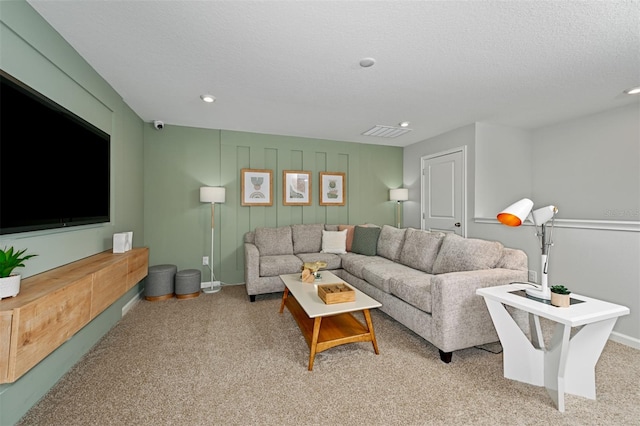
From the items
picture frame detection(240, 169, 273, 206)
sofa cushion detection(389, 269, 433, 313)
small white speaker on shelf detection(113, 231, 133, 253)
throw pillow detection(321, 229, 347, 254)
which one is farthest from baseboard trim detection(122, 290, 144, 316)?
sofa cushion detection(389, 269, 433, 313)

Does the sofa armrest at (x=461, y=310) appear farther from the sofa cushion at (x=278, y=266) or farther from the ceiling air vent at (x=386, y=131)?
the ceiling air vent at (x=386, y=131)

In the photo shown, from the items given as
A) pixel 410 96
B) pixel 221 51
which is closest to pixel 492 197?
pixel 410 96

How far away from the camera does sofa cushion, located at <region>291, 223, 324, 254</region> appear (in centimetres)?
421

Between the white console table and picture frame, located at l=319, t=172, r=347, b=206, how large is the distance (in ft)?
10.3

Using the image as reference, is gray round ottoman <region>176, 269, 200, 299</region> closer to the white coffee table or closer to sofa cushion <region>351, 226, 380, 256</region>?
the white coffee table

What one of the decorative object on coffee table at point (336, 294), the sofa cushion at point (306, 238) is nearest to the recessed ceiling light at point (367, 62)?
the decorative object on coffee table at point (336, 294)

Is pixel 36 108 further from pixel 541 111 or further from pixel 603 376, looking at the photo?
pixel 541 111

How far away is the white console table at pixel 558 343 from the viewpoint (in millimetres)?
1508

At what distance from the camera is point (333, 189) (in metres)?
4.79

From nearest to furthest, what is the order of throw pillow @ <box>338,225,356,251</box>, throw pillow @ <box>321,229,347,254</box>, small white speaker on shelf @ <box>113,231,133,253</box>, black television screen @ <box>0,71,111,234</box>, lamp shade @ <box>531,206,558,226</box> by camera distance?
1. black television screen @ <box>0,71,111,234</box>
2. lamp shade @ <box>531,206,558,226</box>
3. small white speaker on shelf @ <box>113,231,133,253</box>
4. throw pillow @ <box>321,229,347,254</box>
5. throw pillow @ <box>338,225,356,251</box>

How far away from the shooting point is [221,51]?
204 cm

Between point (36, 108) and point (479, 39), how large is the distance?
2901 millimetres

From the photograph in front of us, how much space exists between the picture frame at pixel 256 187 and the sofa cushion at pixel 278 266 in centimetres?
105

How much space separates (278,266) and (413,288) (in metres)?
1.81
